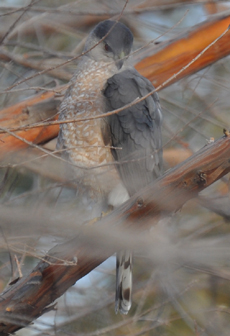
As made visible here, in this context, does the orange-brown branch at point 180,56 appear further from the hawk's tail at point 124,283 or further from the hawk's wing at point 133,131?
the hawk's tail at point 124,283

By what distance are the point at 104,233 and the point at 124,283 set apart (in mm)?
1598

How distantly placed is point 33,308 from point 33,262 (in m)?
2.26

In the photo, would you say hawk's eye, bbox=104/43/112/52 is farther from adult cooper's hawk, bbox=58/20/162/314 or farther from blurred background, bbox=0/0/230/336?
blurred background, bbox=0/0/230/336

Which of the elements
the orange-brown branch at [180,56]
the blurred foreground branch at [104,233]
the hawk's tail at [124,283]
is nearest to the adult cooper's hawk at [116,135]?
the hawk's tail at [124,283]

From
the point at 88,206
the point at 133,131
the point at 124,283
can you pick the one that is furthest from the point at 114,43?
the point at 124,283

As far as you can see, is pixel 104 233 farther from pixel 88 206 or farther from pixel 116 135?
pixel 88 206

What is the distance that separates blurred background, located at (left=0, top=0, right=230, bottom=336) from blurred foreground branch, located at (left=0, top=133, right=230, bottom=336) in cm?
12

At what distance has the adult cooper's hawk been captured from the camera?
3.32 m

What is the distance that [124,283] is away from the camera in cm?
331

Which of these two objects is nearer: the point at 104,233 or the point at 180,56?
the point at 104,233

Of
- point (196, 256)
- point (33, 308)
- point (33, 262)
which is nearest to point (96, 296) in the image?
point (33, 308)

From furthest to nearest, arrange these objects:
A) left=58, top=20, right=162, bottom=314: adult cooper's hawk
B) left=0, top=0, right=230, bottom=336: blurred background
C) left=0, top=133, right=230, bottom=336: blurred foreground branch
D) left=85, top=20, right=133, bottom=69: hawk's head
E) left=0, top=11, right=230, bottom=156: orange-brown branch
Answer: left=0, top=11, right=230, bottom=156: orange-brown branch < left=85, top=20, right=133, bottom=69: hawk's head < left=58, top=20, right=162, bottom=314: adult cooper's hawk < left=0, top=0, right=230, bottom=336: blurred background < left=0, top=133, right=230, bottom=336: blurred foreground branch

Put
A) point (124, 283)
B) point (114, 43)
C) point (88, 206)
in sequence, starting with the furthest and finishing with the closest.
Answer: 1. point (88, 206)
2. point (114, 43)
3. point (124, 283)

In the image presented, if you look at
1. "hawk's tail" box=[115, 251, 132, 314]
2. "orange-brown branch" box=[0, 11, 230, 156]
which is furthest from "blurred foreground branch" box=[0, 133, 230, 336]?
"orange-brown branch" box=[0, 11, 230, 156]
